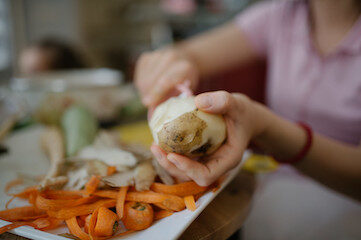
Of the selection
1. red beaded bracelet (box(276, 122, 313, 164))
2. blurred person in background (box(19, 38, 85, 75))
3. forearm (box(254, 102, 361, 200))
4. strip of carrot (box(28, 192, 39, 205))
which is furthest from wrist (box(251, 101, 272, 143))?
blurred person in background (box(19, 38, 85, 75))

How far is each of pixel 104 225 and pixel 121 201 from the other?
0.21 feet

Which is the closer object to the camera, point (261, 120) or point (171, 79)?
point (261, 120)

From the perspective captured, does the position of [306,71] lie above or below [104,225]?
above

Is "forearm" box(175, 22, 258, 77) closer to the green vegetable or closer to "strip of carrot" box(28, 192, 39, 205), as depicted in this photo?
the green vegetable

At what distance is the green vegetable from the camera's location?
73cm

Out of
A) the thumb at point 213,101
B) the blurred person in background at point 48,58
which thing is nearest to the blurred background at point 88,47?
the blurred person in background at point 48,58

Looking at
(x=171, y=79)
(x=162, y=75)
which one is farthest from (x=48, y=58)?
(x=171, y=79)

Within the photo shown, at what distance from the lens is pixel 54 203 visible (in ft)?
1.59

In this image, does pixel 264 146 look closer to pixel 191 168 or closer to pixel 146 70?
pixel 191 168

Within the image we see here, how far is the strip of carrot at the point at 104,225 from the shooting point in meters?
0.43

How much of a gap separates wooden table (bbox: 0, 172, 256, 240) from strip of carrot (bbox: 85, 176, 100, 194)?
121 millimetres

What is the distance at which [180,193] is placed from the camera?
0.50 metres

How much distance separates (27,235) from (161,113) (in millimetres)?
284

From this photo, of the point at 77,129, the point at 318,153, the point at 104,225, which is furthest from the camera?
the point at 77,129
